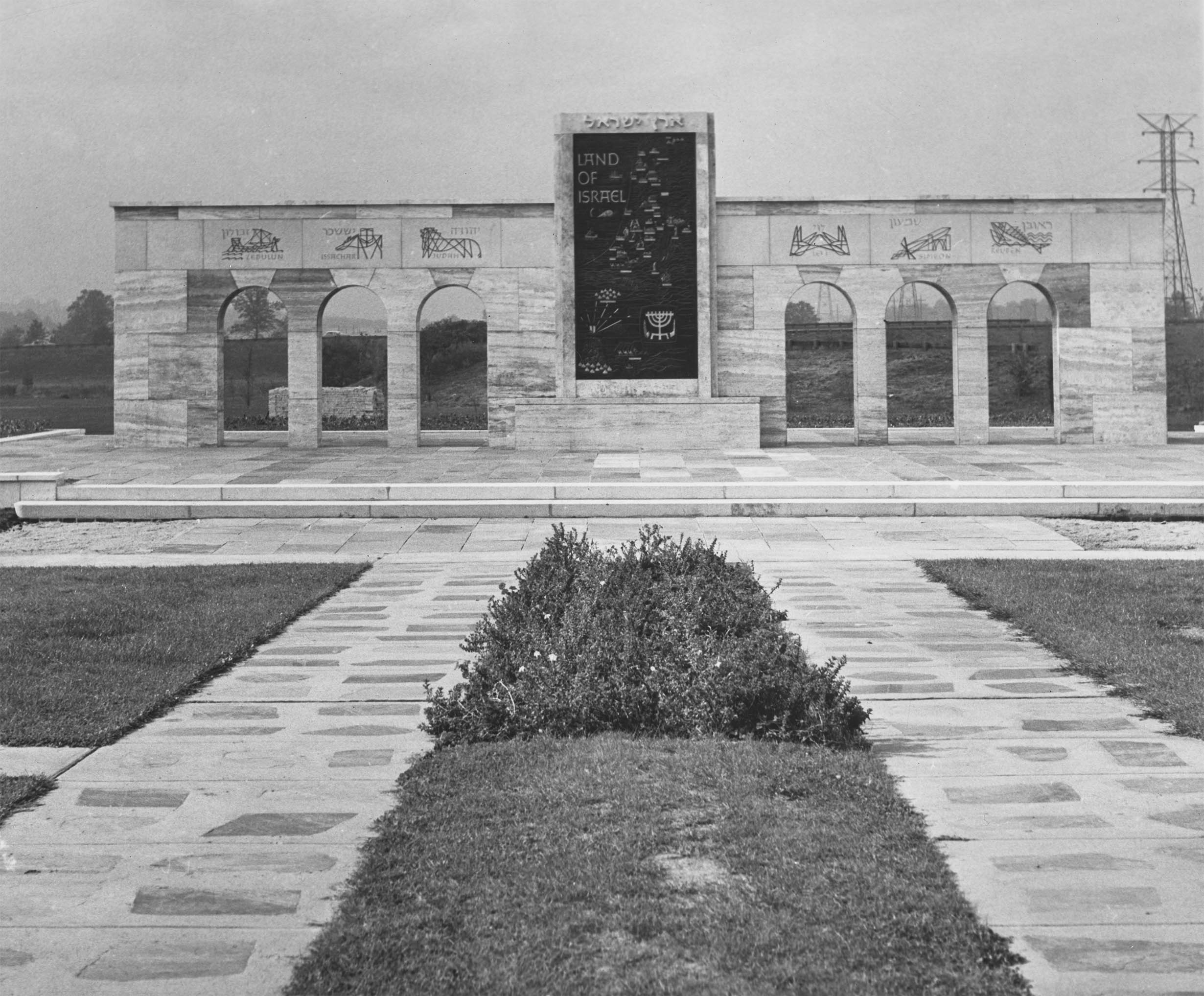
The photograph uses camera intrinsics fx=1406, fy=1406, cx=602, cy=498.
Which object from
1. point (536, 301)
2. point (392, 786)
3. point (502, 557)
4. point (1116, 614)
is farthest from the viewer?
point (536, 301)

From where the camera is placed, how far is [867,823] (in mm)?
5055

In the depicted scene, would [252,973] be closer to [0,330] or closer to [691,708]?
[691,708]

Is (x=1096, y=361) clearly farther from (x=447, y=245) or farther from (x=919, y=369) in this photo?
(x=919, y=369)

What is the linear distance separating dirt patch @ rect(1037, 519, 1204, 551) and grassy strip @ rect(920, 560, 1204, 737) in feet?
5.68

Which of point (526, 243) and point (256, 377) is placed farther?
point (256, 377)

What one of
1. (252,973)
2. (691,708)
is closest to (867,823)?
(691,708)

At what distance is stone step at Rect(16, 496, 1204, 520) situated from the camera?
16.9m

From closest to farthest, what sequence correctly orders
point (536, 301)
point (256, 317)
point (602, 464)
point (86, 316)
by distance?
point (602, 464) < point (536, 301) < point (256, 317) < point (86, 316)

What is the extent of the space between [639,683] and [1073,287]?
22.8m

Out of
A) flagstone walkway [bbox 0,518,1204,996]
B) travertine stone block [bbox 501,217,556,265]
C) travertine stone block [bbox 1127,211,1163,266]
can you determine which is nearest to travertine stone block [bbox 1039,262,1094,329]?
travertine stone block [bbox 1127,211,1163,266]

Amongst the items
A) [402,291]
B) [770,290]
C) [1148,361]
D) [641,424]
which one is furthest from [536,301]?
[1148,361]

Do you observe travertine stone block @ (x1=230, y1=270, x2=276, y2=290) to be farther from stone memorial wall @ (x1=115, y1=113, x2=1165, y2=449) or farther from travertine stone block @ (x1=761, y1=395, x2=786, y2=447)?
travertine stone block @ (x1=761, y1=395, x2=786, y2=447)

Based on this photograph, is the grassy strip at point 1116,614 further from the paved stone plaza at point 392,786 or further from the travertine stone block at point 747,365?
the travertine stone block at point 747,365

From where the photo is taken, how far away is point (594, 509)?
17.0m
